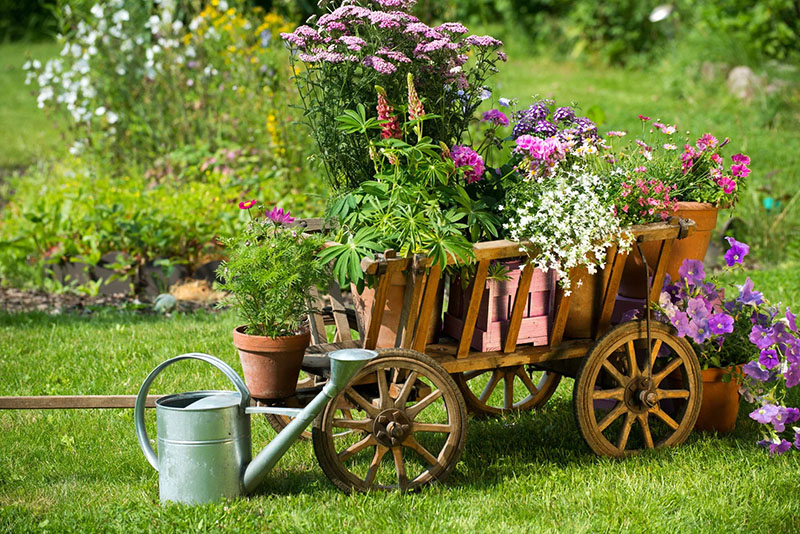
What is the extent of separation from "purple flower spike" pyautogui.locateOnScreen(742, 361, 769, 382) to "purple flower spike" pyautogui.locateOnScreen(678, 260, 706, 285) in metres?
0.34

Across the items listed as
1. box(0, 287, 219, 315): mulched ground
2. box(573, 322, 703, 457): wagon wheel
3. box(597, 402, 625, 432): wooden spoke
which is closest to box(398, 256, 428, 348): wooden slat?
box(573, 322, 703, 457): wagon wheel

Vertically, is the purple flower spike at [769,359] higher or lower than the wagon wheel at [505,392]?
higher

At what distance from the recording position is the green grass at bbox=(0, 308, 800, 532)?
8.54ft

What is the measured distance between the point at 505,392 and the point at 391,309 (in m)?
1.00

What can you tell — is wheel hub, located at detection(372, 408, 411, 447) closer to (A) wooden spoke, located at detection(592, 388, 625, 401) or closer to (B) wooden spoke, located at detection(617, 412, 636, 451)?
(A) wooden spoke, located at detection(592, 388, 625, 401)

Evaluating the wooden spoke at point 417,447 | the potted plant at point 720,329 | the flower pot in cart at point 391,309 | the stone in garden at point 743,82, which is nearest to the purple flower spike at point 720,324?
the potted plant at point 720,329

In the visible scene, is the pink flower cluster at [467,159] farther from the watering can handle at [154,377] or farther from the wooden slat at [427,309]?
the watering can handle at [154,377]

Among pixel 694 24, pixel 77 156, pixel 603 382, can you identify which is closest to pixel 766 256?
pixel 603 382

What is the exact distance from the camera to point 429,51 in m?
2.90

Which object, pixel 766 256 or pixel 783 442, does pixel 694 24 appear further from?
pixel 783 442

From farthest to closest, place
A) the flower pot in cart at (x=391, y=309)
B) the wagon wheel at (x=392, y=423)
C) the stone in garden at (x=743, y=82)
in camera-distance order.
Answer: the stone in garden at (x=743, y=82)
the flower pot in cart at (x=391, y=309)
the wagon wheel at (x=392, y=423)

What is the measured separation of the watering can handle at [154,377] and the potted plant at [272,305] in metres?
0.09

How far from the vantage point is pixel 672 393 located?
3107 millimetres

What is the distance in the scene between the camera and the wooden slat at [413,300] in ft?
8.95
